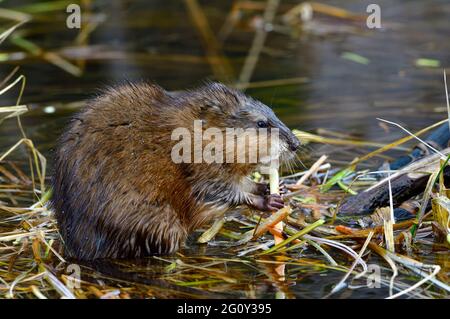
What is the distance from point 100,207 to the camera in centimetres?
456

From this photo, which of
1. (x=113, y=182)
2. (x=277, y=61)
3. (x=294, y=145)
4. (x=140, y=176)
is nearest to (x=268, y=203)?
(x=294, y=145)

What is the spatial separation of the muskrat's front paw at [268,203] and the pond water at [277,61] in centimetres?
159

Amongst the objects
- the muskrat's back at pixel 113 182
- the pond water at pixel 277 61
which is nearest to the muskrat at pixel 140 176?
the muskrat's back at pixel 113 182

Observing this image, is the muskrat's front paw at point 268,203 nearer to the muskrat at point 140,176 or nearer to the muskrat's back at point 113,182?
the muskrat at point 140,176

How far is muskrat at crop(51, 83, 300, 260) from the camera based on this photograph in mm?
4570

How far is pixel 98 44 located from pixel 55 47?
0.49 meters

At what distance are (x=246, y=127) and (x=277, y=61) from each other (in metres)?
4.54

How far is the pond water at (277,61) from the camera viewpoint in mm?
7504

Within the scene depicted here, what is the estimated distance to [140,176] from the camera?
4.61 meters

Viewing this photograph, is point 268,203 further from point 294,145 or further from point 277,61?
point 277,61

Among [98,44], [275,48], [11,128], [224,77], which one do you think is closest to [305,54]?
[275,48]

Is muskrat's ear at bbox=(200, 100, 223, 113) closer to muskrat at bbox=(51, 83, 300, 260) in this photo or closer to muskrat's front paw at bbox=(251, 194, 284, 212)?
muskrat at bbox=(51, 83, 300, 260)

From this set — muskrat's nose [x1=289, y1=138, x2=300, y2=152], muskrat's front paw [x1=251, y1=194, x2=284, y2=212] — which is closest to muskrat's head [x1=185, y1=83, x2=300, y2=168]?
muskrat's nose [x1=289, y1=138, x2=300, y2=152]

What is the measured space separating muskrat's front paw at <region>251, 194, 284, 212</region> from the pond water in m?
1.59
